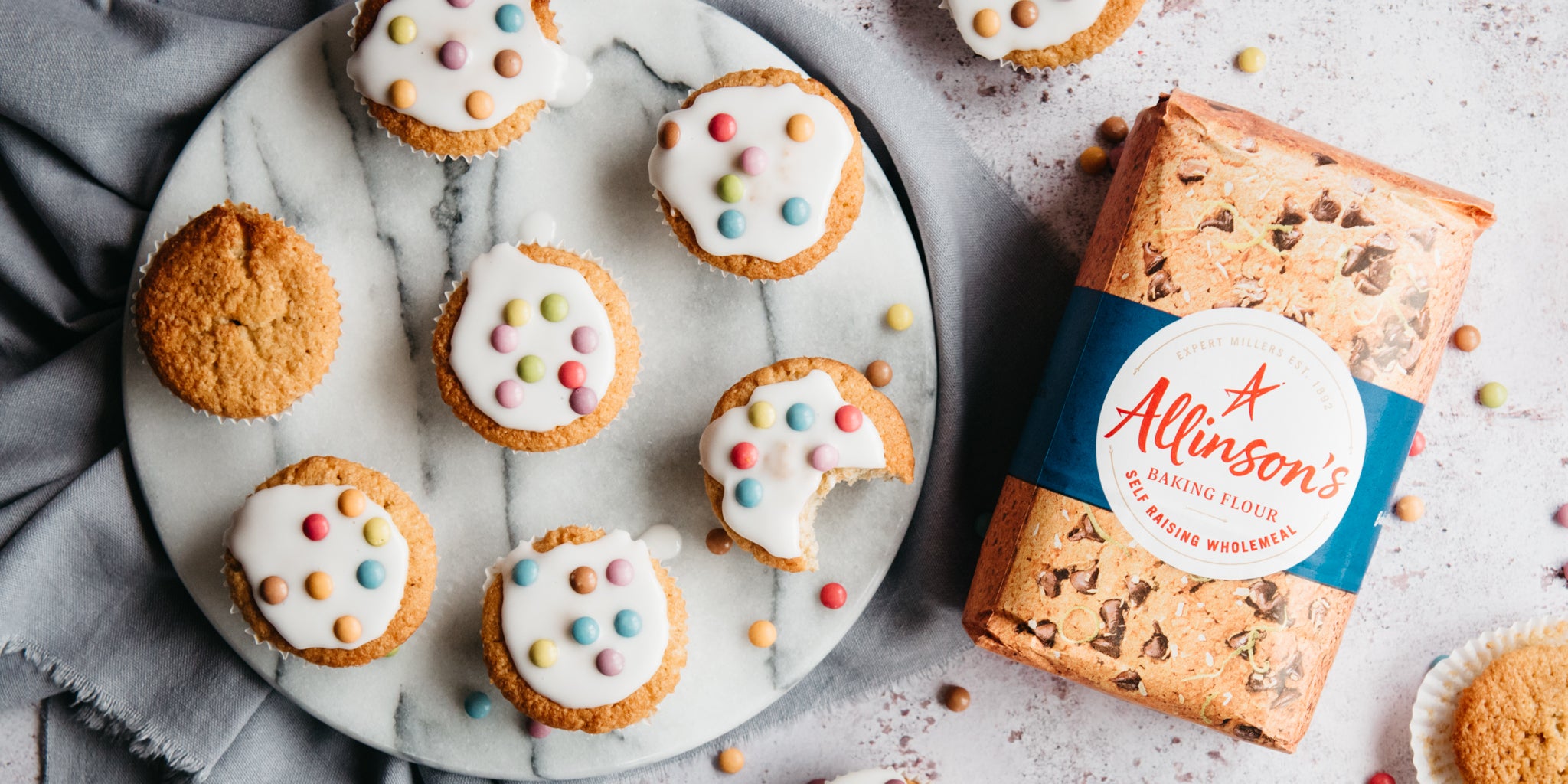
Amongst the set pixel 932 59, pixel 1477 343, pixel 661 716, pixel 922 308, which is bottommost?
pixel 661 716

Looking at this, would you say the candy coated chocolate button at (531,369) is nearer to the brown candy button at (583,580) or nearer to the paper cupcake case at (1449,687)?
the brown candy button at (583,580)

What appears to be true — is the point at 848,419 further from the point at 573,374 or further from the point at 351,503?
the point at 351,503

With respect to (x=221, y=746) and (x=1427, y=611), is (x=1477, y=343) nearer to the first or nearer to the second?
(x=1427, y=611)

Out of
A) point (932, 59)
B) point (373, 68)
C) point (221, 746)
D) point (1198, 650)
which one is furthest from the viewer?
point (932, 59)

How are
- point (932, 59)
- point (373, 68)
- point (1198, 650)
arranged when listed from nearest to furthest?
1. point (1198, 650)
2. point (373, 68)
3. point (932, 59)

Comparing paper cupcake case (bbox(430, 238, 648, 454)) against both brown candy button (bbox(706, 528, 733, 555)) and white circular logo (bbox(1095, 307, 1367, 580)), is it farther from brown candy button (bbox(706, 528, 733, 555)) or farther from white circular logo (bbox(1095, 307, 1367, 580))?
white circular logo (bbox(1095, 307, 1367, 580))

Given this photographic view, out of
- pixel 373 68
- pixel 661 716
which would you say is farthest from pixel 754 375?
pixel 373 68

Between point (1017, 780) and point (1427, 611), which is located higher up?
point (1427, 611)

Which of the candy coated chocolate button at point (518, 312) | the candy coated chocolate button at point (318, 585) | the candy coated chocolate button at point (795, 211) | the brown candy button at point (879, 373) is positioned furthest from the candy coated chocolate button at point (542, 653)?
the candy coated chocolate button at point (795, 211)

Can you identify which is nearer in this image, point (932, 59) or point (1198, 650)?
point (1198, 650)
